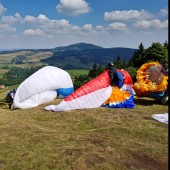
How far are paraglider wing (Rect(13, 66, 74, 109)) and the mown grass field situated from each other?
2.07 metres

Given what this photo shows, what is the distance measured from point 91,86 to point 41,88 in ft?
16.0

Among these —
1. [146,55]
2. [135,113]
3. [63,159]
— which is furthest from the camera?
[146,55]

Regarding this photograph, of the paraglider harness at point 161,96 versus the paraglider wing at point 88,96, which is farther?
the paraglider harness at point 161,96

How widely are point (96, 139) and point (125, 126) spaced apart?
→ 430cm

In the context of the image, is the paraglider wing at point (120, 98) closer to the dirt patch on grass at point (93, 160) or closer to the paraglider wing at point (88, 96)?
the paraglider wing at point (88, 96)

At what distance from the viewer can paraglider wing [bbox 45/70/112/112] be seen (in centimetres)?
2752

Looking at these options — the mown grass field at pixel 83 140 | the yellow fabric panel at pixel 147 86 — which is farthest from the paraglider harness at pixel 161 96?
the mown grass field at pixel 83 140

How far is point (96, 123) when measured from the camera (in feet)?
78.4

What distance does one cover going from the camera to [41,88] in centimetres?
3075

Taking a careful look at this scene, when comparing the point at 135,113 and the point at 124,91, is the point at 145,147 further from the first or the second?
the point at 124,91

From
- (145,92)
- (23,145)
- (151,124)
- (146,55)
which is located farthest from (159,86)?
(146,55)

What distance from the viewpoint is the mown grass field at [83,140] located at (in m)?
16.1

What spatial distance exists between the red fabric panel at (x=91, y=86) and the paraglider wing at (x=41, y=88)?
3836 mm

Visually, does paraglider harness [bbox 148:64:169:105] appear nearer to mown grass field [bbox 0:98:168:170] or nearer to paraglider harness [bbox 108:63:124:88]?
paraglider harness [bbox 108:63:124:88]
